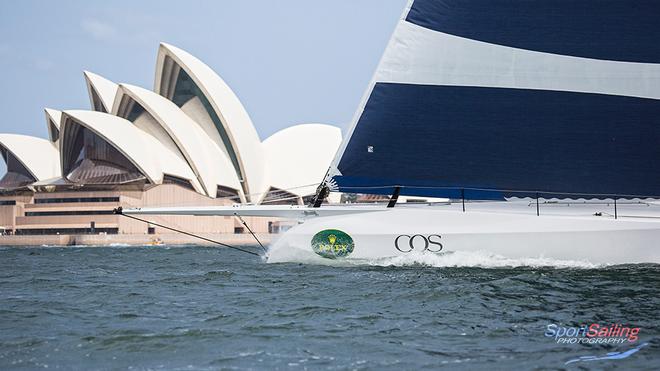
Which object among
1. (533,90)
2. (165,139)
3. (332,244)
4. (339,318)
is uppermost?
(165,139)

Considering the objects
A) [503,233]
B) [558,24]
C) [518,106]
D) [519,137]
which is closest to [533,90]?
[518,106]

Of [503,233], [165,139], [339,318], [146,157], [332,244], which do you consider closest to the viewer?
[339,318]

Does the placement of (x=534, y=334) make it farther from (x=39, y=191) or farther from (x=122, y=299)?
(x=39, y=191)

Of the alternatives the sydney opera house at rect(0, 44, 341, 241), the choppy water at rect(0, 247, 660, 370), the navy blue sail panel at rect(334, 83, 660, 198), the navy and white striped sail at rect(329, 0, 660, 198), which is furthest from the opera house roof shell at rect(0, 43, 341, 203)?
the choppy water at rect(0, 247, 660, 370)

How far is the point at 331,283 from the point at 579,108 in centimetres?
481

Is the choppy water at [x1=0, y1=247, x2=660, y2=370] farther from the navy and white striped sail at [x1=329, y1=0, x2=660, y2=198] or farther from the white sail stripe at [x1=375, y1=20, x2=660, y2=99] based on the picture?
the white sail stripe at [x1=375, y1=20, x2=660, y2=99]

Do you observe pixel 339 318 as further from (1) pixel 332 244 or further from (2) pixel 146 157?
(2) pixel 146 157

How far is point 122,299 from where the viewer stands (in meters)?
8.59

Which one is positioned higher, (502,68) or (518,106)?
(502,68)

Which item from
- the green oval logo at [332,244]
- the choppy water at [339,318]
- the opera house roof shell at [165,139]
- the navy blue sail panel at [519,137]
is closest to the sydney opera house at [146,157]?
the opera house roof shell at [165,139]

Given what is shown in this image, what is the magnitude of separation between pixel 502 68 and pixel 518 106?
2.03 feet

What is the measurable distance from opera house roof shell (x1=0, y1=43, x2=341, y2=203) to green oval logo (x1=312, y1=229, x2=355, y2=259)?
40.5 m

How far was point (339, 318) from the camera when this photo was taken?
22.7 ft

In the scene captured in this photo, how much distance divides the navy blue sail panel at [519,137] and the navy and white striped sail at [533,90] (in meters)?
0.02
